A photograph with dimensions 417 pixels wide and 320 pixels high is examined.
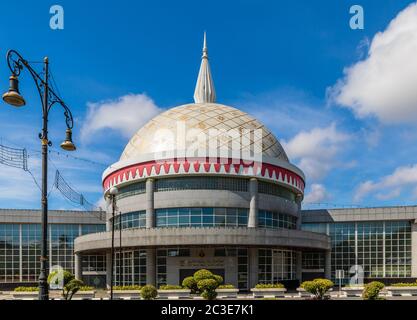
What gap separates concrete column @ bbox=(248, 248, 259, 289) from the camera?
150 ft

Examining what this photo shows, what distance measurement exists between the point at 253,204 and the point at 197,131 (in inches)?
451

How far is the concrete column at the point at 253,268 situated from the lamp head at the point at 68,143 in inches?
1334

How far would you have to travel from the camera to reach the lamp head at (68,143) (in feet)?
49.5

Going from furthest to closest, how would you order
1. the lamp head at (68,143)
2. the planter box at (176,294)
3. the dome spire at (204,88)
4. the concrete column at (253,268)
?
the dome spire at (204,88) → the concrete column at (253,268) → the planter box at (176,294) → the lamp head at (68,143)

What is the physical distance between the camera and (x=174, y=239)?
43000 mm

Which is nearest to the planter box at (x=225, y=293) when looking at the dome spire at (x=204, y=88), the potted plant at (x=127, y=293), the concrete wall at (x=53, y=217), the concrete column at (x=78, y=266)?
the potted plant at (x=127, y=293)

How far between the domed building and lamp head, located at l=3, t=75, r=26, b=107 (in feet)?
105

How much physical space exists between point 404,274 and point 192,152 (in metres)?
34.0

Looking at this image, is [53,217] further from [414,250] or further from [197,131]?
[414,250]

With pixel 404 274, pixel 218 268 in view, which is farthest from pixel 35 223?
pixel 404 274

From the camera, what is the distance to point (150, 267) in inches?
1817

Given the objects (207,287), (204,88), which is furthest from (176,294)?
(204,88)

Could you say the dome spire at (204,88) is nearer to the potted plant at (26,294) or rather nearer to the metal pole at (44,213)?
the potted plant at (26,294)
